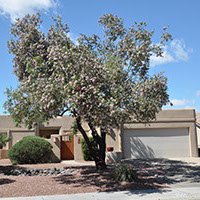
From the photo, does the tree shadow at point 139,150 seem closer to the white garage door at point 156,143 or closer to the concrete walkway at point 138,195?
the white garage door at point 156,143

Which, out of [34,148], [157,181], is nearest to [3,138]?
[34,148]

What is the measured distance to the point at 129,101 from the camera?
10.9m

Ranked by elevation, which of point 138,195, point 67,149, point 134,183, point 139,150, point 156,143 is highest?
point 156,143

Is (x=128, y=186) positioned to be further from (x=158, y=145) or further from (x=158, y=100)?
(x=158, y=145)

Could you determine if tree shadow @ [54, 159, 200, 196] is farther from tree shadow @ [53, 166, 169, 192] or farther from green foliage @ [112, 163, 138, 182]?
green foliage @ [112, 163, 138, 182]

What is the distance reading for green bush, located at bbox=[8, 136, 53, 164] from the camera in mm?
19000

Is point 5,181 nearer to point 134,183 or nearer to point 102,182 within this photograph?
point 102,182

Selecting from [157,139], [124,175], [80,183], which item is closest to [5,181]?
[80,183]

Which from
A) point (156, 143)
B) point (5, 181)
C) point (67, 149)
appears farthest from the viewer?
point (67, 149)

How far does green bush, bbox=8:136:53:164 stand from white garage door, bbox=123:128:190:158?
6407 millimetres

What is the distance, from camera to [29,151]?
751 inches

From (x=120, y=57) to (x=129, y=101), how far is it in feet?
11.6

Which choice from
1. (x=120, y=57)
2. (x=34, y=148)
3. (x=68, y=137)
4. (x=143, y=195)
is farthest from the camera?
(x=68, y=137)

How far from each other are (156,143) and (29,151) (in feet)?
32.4
